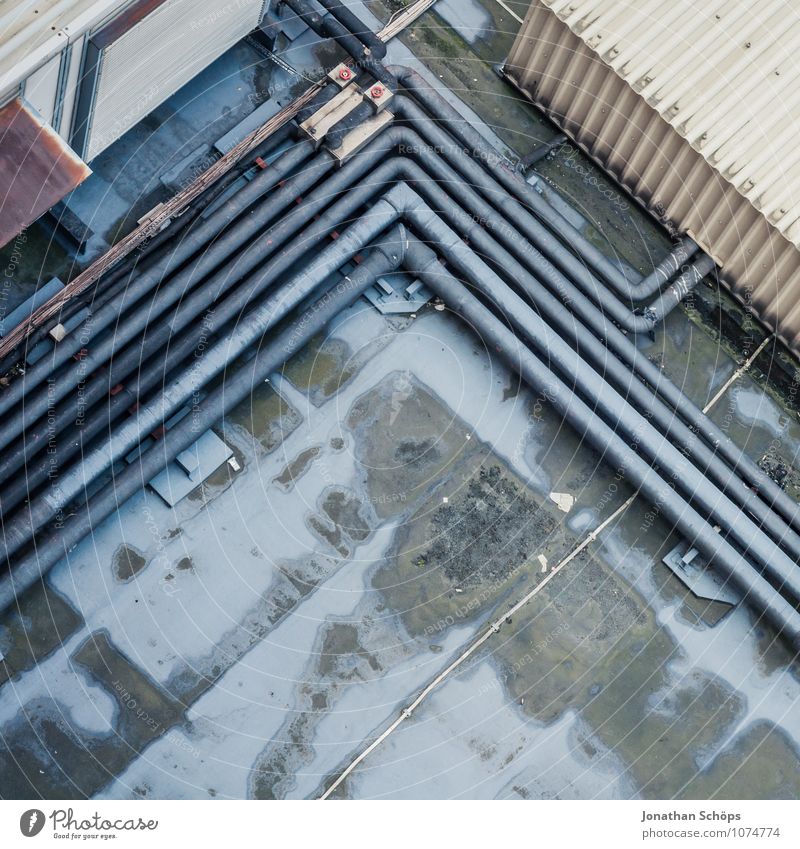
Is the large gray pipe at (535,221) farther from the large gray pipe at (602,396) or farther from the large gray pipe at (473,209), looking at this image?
the large gray pipe at (602,396)

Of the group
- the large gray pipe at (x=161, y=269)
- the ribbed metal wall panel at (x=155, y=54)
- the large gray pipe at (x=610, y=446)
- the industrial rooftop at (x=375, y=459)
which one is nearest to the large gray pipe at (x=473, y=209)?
the industrial rooftop at (x=375, y=459)

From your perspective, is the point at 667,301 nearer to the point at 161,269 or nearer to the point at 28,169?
the point at 161,269

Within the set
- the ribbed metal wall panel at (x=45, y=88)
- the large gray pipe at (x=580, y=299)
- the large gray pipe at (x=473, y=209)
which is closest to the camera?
the ribbed metal wall panel at (x=45, y=88)

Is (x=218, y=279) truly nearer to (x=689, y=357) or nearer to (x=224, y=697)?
(x=224, y=697)

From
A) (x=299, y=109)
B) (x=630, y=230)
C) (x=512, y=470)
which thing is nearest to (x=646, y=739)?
(x=512, y=470)

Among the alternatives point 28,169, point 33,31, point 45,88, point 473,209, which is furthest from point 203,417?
point 33,31

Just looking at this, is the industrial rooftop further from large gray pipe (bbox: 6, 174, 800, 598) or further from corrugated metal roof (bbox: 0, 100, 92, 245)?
corrugated metal roof (bbox: 0, 100, 92, 245)

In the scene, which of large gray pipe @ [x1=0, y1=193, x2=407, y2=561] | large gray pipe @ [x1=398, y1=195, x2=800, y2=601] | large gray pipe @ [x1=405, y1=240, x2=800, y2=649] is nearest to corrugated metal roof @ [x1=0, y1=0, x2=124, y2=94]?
large gray pipe @ [x1=0, y1=193, x2=407, y2=561]
